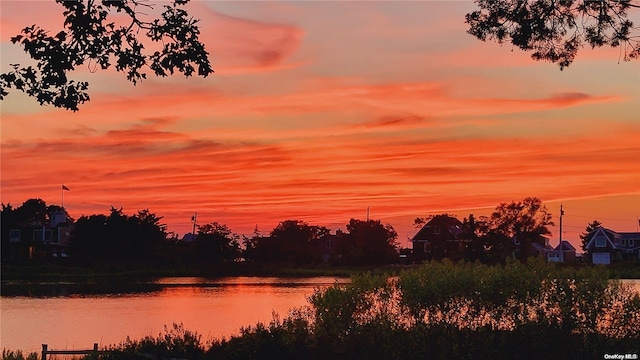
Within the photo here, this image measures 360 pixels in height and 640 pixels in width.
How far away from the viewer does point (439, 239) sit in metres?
113

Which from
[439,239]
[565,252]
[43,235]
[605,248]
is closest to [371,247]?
[439,239]

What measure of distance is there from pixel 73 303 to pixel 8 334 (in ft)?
64.9

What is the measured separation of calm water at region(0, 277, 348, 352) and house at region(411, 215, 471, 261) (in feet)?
128

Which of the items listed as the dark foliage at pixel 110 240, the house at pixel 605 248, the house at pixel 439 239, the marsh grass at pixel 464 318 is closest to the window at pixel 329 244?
the house at pixel 439 239

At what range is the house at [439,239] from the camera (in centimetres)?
11075

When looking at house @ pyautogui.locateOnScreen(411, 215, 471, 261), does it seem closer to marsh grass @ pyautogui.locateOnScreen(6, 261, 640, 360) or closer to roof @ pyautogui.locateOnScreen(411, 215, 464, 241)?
roof @ pyautogui.locateOnScreen(411, 215, 464, 241)

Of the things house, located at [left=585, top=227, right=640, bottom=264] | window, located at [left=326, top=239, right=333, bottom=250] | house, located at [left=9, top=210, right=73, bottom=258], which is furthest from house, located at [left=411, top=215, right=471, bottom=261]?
house, located at [left=9, top=210, right=73, bottom=258]

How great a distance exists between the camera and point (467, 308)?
20.3 meters

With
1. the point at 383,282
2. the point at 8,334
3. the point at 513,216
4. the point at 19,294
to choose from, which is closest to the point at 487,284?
the point at 383,282

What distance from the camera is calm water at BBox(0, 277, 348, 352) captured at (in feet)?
134

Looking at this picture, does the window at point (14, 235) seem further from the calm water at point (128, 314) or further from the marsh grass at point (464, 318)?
the marsh grass at point (464, 318)

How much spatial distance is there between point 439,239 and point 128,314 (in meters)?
65.9

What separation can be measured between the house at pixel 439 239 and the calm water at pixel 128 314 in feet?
128

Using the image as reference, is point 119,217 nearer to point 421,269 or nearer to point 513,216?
point 513,216
